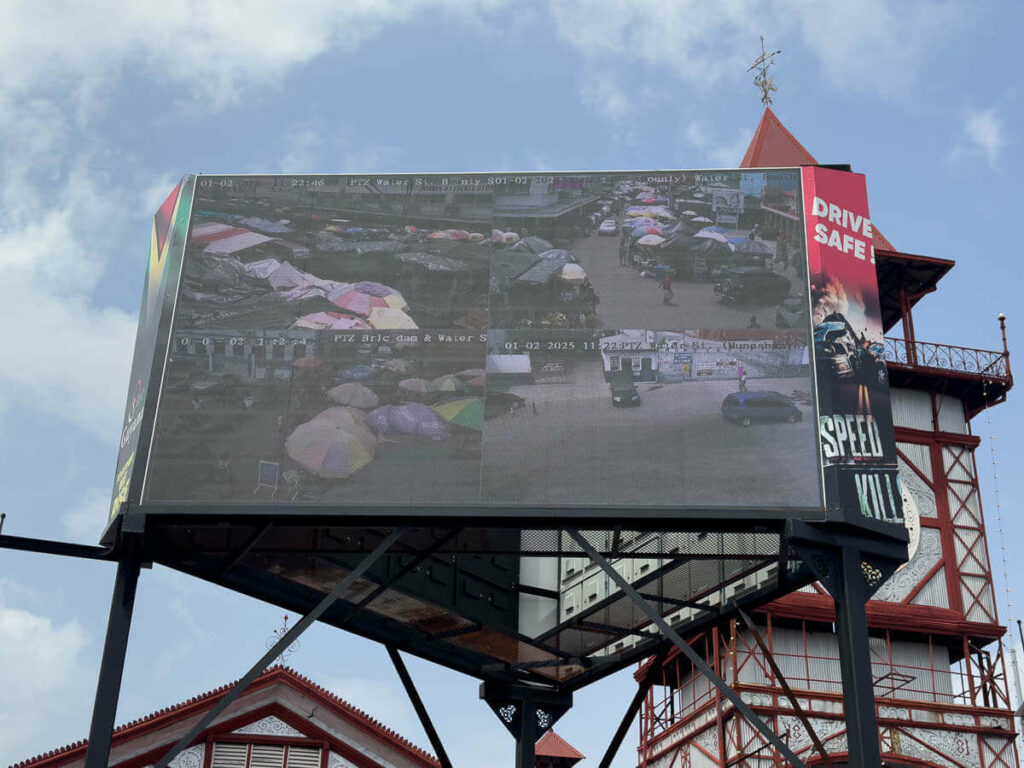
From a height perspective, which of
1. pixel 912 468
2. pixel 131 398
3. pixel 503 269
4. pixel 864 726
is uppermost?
pixel 912 468

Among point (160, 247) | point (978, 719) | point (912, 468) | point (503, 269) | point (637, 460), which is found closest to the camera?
point (637, 460)

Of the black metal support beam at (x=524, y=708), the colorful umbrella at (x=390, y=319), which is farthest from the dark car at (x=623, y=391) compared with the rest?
the black metal support beam at (x=524, y=708)

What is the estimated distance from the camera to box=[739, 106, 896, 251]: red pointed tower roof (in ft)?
147

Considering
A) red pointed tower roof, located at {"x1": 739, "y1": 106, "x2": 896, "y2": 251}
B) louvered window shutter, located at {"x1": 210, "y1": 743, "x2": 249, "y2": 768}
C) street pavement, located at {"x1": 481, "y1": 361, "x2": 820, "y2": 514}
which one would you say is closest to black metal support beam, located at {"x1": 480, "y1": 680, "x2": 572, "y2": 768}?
louvered window shutter, located at {"x1": 210, "y1": 743, "x2": 249, "y2": 768}

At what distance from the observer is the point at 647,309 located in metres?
21.5

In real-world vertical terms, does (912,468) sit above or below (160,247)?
above

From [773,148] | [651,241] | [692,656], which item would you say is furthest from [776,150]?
[692,656]

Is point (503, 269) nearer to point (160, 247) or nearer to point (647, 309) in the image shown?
point (647, 309)

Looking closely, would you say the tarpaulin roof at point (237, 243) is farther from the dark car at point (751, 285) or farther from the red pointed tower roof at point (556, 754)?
the red pointed tower roof at point (556, 754)

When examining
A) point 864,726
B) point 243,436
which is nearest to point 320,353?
point 243,436

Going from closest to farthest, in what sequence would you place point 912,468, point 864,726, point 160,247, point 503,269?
point 864,726
point 503,269
point 160,247
point 912,468

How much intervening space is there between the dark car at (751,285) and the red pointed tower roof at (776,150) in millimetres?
23490

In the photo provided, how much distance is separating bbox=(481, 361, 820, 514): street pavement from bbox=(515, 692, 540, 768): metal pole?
23.9ft

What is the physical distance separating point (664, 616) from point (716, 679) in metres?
4.40
